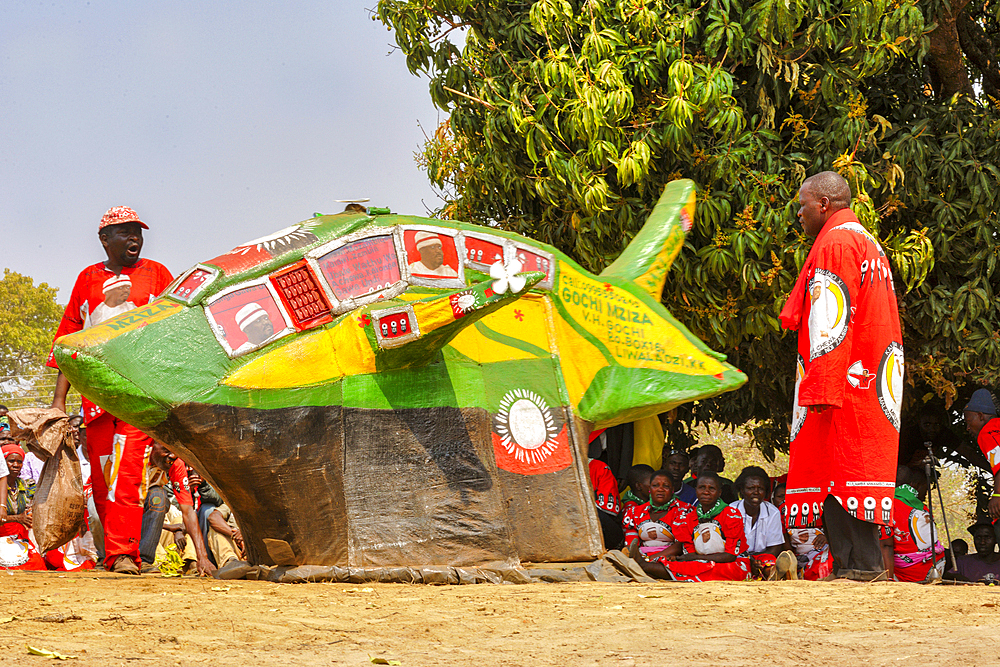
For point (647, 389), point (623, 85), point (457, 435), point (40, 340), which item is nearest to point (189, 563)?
point (457, 435)

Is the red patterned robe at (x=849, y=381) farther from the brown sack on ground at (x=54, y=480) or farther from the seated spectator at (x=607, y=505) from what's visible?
the brown sack on ground at (x=54, y=480)

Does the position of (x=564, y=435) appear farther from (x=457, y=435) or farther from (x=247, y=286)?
(x=247, y=286)

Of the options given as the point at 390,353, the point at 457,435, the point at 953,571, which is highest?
the point at 390,353

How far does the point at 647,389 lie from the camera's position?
619 cm

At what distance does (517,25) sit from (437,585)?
486 cm

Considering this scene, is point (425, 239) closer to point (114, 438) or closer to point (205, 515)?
point (114, 438)

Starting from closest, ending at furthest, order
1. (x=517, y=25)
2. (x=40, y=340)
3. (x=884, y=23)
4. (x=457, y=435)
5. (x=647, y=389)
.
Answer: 1. (x=457, y=435)
2. (x=647, y=389)
3. (x=884, y=23)
4. (x=517, y=25)
5. (x=40, y=340)

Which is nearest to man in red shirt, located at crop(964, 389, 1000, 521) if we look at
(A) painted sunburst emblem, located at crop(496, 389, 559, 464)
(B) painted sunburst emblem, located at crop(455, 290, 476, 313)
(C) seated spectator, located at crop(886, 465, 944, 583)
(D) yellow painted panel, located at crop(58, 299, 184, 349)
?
(C) seated spectator, located at crop(886, 465, 944, 583)

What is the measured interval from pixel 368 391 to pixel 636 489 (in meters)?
3.69

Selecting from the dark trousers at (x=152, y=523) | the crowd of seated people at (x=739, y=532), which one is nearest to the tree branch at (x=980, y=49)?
the crowd of seated people at (x=739, y=532)

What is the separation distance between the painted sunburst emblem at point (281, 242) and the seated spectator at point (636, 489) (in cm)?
389

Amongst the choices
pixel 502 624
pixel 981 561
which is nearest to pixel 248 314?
pixel 502 624

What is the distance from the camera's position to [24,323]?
84.9ft

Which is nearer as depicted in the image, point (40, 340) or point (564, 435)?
point (564, 435)
